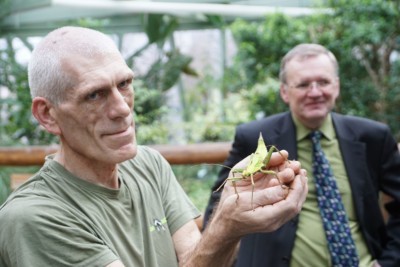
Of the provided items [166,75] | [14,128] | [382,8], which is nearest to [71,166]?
[382,8]

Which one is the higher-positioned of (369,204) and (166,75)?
(369,204)

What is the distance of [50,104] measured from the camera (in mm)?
1735

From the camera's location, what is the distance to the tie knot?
10.6 ft

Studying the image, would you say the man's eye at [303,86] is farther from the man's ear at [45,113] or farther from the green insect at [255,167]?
the man's ear at [45,113]

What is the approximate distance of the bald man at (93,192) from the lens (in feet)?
5.21

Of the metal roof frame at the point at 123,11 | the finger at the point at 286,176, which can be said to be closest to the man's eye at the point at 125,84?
the finger at the point at 286,176

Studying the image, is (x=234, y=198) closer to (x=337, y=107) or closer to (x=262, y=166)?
(x=262, y=166)

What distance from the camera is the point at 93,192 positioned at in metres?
1.74

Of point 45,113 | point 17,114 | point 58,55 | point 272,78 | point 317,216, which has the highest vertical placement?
point 58,55

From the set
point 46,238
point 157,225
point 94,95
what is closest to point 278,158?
point 157,225

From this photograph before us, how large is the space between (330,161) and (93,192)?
1.75 metres

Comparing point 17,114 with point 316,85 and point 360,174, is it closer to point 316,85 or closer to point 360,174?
point 316,85

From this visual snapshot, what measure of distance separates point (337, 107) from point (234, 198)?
5.94 m

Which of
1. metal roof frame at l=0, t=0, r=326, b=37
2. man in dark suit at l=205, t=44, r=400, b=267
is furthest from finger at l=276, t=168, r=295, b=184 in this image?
metal roof frame at l=0, t=0, r=326, b=37
